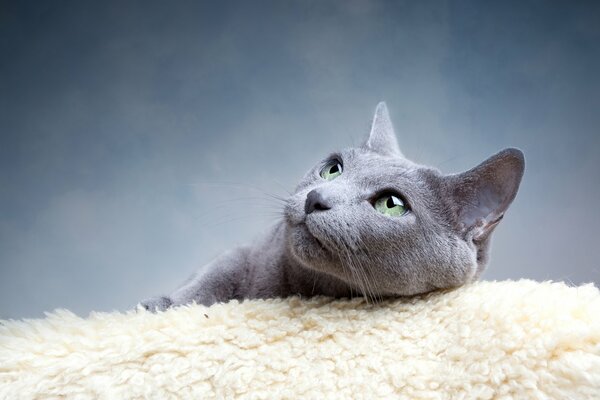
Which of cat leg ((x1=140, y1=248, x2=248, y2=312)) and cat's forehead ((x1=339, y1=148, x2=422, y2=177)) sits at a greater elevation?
cat's forehead ((x1=339, y1=148, x2=422, y2=177))

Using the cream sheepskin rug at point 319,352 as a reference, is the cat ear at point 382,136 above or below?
above

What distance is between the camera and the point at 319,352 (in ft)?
2.40

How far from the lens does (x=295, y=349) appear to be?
73 cm

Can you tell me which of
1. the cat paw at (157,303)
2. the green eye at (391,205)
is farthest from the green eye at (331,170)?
the cat paw at (157,303)

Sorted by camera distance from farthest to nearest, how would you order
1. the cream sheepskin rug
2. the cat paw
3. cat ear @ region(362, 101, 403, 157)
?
cat ear @ region(362, 101, 403, 157) < the cat paw < the cream sheepskin rug

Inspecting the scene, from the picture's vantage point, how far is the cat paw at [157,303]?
37.0 inches

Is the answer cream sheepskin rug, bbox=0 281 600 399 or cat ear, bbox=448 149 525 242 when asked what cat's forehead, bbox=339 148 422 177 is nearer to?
cat ear, bbox=448 149 525 242

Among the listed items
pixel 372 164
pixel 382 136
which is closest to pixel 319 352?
pixel 372 164

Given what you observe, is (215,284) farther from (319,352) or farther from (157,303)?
(319,352)

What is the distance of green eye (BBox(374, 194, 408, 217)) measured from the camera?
0.86m

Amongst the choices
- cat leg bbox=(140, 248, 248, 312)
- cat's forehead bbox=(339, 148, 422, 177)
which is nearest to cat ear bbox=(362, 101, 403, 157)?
cat's forehead bbox=(339, 148, 422, 177)

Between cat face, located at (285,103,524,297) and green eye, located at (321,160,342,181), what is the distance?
48 millimetres

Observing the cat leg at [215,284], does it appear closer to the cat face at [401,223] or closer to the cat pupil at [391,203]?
the cat face at [401,223]

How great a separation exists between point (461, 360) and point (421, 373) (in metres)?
0.06
